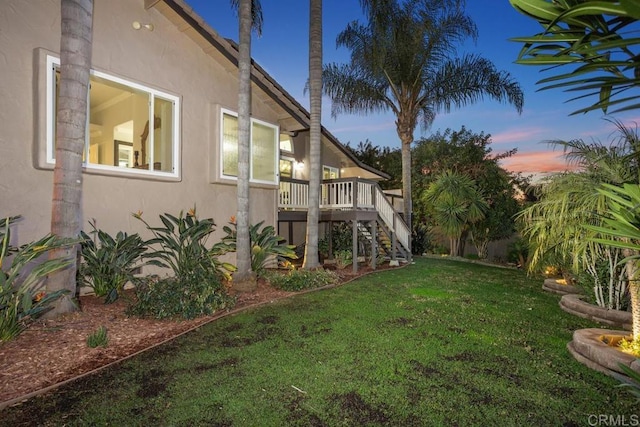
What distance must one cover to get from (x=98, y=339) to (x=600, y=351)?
560 centimetres

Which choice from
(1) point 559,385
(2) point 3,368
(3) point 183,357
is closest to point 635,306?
(1) point 559,385

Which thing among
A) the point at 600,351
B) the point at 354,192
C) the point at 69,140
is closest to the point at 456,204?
the point at 354,192

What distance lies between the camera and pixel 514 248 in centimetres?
1497

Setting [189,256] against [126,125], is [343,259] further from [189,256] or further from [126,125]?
[126,125]

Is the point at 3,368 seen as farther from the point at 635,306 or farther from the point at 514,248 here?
the point at 514,248

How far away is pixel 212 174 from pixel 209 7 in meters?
8.29

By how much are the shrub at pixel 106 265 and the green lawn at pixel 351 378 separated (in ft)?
6.55

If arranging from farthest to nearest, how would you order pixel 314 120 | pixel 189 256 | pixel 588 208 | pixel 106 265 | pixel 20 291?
1. pixel 314 120
2. pixel 189 256
3. pixel 106 265
4. pixel 588 208
5. pixel 20 291

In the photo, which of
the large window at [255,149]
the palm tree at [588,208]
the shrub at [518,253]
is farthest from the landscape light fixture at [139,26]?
the shrub at [518,253]

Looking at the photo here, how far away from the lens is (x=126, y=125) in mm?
8672

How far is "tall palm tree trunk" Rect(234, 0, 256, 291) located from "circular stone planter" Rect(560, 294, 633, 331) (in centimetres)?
600

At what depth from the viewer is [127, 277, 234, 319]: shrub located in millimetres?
5055

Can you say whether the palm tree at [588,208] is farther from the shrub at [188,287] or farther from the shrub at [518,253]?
the shrub at [518,253]

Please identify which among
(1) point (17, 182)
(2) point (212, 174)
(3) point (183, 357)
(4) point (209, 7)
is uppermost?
(4) point (209, 7)
